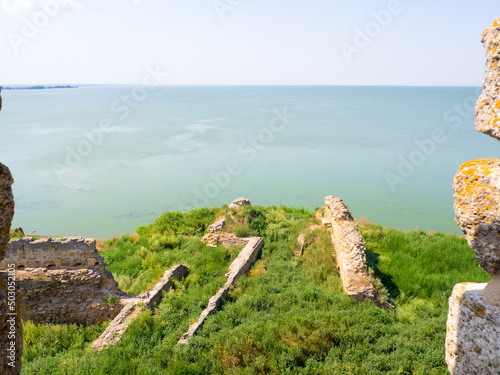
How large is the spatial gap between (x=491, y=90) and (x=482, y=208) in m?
0.71

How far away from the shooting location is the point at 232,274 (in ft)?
34.6

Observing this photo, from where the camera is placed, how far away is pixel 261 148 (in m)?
47.9

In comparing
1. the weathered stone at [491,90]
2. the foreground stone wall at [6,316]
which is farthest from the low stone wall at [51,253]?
the weathered stone at [491,90]

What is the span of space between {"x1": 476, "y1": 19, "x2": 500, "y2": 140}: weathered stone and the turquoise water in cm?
2516

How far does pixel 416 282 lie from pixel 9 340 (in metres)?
10.7

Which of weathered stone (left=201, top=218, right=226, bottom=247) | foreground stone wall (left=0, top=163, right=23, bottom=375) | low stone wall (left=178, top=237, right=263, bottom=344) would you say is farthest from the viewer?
weathered stone (left=201, top=218, right=226, bottom=247)

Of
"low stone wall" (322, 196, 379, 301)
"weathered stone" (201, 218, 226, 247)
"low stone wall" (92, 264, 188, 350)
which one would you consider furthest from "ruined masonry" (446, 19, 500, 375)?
"weathered stone" (201, 218, 226, 247)

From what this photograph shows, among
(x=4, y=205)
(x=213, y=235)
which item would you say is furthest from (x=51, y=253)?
(x=4, y=205)

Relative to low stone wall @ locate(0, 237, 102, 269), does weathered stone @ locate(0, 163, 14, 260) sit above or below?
above

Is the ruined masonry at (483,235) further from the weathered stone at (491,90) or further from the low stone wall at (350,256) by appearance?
the low stone wall at (350,256)

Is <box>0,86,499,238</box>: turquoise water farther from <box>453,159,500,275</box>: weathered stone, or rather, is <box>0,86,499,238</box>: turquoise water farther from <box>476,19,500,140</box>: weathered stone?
<box>476,19,500,140</box>: weathered stone

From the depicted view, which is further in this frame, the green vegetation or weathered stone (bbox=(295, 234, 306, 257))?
weathered stone (bbox=(295, 234, 306, 257))

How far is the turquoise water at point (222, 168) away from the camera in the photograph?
2753 cm

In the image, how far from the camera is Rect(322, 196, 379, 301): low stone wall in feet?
29.3
